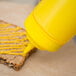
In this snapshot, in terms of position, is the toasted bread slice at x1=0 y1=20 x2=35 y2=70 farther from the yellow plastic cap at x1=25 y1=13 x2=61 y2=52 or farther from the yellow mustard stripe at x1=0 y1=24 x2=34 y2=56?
the yellow plastic cap at x1=25 y1=13 x2=61 y2=52

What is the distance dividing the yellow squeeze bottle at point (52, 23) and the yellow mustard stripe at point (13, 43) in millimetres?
136

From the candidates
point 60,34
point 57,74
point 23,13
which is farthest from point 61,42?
point 23,13

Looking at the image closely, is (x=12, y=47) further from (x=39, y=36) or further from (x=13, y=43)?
(x=39, y=36)

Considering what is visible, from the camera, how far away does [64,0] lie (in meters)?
0.47

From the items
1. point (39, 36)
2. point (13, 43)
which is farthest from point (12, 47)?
point (39, 36)

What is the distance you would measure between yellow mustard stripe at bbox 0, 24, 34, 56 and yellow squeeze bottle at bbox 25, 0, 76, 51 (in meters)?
0.14

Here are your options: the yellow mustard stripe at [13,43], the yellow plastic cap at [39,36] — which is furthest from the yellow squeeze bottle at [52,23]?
the yellow mustard stripe at [13,43]

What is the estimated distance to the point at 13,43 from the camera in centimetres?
72

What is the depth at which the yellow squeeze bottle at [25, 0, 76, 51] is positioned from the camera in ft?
1.57

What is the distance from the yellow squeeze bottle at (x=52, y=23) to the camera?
479mm

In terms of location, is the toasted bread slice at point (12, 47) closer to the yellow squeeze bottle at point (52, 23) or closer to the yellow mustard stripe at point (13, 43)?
the yellow mustard stripe at point (13, 43)

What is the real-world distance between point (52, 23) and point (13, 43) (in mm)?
281

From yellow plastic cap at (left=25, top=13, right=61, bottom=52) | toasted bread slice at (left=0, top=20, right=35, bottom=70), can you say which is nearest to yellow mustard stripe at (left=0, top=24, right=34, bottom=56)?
toasted bread slice at (left=0, top=20, right=35, bottom=70)

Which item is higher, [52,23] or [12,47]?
[52,23]
